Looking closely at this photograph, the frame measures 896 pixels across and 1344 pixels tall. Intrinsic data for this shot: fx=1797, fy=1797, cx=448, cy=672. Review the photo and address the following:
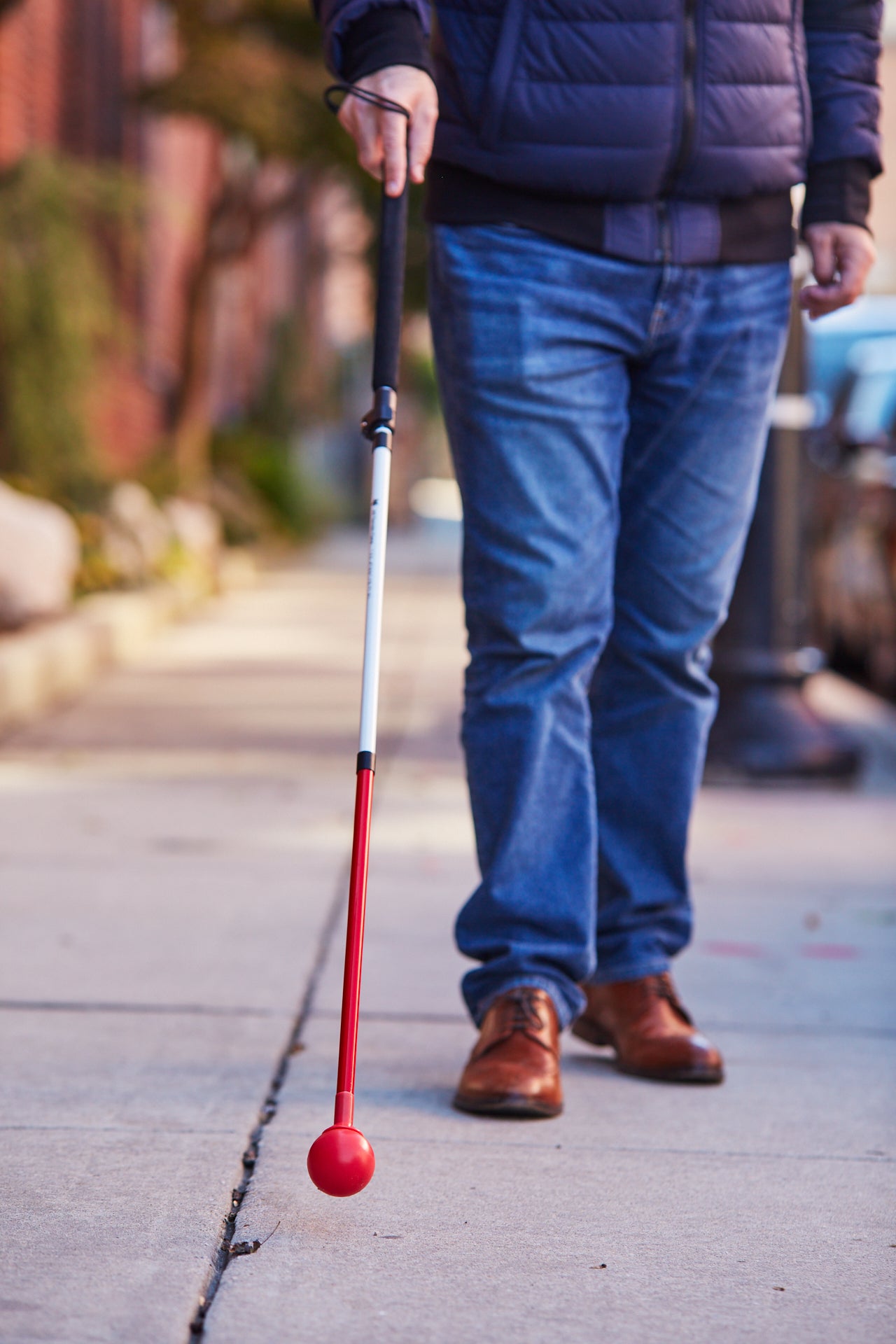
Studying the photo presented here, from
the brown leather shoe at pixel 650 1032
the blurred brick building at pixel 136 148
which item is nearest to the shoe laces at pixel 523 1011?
the brown leather shoe at pixel 650 1032

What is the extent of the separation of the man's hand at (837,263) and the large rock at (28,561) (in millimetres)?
4720

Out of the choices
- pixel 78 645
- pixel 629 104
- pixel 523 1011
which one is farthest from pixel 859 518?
pixel 523 1011

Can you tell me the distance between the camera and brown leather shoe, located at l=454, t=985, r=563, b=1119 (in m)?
2.46

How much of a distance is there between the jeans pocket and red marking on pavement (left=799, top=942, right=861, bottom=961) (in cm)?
175

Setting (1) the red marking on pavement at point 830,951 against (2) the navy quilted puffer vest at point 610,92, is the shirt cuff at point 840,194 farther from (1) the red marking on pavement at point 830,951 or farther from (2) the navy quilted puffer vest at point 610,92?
(1) the red marking on pavement at point 830,951

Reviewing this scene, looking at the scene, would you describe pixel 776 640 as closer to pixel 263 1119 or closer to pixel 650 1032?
pixel 650 1032

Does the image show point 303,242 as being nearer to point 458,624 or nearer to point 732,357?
point 458,624

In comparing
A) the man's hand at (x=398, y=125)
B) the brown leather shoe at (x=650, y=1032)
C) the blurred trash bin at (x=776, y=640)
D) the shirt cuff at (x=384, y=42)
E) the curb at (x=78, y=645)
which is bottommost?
the curb at (x=78, y=645)

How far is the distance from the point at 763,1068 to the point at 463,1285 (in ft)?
3.22

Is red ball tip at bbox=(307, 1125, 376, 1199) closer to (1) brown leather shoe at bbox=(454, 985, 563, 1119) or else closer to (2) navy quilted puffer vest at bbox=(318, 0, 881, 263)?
(1) brown leather shoe at bbox=(454, 985, 563, 1119)

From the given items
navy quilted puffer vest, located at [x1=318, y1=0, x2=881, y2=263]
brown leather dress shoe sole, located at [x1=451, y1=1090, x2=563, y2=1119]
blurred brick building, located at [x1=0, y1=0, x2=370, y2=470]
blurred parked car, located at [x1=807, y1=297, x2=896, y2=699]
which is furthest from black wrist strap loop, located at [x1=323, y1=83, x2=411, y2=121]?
blurred brick building, located at [x1=0, y1=0, x2=370, y2=470]

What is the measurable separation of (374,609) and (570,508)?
1.49 ft

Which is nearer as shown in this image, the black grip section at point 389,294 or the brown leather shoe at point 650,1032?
the black grip section at point 389,294

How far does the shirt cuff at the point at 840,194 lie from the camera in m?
2.72
